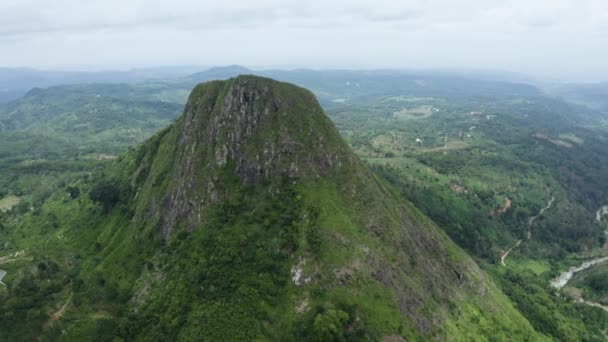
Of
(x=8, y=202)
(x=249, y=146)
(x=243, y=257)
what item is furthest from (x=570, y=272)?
(x=8, y=202)

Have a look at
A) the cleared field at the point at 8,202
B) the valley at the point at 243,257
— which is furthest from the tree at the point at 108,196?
the cleared field at the point at 8,202

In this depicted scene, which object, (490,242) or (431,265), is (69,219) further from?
(490,242)

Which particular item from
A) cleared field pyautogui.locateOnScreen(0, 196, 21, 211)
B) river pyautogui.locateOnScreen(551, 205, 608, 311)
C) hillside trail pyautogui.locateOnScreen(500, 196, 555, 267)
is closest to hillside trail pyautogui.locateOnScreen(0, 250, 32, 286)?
cleared field pyautogui.locateOnScreen(0, 196, 21, 211)

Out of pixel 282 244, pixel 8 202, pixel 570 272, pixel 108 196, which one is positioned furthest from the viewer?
pixel 8 202

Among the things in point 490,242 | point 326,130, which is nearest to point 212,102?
point 326,130

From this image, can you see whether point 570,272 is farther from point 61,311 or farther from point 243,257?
point 61,311

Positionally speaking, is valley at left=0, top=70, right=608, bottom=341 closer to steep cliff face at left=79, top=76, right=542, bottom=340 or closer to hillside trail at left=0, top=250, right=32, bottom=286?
steep cliff face at left=79, top=76, right=542, bottom=340
